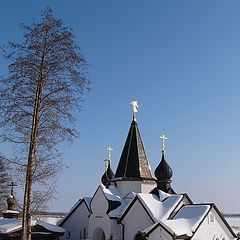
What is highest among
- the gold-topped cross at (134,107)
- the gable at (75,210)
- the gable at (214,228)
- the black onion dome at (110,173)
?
the gold-topped cross at (134,107)

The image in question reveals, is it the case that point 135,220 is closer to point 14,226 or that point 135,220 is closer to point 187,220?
point 187,220

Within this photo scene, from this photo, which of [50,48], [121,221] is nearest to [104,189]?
[121,221]

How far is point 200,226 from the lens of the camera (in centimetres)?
2230

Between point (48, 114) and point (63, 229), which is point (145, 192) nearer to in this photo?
point (63, 229)

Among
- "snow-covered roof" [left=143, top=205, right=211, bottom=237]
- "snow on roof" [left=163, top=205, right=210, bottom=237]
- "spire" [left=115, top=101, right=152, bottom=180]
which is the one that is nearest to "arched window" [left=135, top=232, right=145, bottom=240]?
"snow-covered roof" [left=143, top=205, right=211, bottom=237]

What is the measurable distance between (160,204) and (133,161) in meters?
4.22

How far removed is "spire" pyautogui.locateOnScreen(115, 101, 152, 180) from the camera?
27.5 m

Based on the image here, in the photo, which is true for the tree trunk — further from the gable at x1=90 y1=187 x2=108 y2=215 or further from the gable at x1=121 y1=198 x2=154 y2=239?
the gable at x1=90 y1=187 x2=108 y2=215

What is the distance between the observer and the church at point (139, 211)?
73.0 ft

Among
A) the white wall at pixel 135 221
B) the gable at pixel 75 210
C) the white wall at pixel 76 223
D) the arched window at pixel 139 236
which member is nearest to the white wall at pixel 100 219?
the white wall at pixel 135 221

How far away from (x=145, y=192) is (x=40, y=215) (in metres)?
15.2

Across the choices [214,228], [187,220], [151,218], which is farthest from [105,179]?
[214,228]

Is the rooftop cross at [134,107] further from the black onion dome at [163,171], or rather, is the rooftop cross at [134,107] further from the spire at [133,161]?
the black onion dome at [163,171]

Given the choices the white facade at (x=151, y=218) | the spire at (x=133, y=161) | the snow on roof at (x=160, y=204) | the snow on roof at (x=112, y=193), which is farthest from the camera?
the spire at (x=133, y=161)
